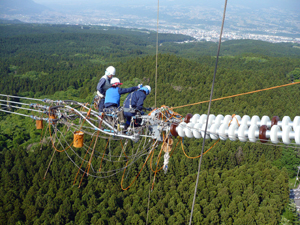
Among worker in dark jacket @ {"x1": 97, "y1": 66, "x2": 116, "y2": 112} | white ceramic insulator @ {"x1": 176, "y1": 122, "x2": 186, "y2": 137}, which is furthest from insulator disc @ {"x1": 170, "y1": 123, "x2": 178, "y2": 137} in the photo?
worker in dark jacket @ {"x1": 97, "y1": 66, "x2": 116, "y2": 112}

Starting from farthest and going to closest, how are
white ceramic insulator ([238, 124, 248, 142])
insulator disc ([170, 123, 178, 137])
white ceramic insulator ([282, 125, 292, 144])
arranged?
insulator disc ([170, 123, 178, 137])
white ceramic insulator ([238, 124, 248, 142])
white ceramic insulator ([282, 125, 292, 144])

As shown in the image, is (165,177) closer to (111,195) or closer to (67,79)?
(111,195)

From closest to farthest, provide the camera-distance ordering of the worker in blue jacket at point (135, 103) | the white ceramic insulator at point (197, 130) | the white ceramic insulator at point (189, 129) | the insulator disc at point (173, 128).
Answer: the white ceramic insulator at point (197, 130)
the white ceramic insulator at point (189, 129)
the insulator disc at point (173, 128)
the worker in blue jacket at point (135, 103)

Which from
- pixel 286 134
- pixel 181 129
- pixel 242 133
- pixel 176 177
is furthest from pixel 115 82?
pixel 176 177

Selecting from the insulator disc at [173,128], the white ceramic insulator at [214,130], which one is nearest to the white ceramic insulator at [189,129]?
the white ceramic insulator at [214,130]

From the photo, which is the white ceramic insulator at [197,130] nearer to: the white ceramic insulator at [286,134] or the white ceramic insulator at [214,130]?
the white ceramic insulator at [214,130]

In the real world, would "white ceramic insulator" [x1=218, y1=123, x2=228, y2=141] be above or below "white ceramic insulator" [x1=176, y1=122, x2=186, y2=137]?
above

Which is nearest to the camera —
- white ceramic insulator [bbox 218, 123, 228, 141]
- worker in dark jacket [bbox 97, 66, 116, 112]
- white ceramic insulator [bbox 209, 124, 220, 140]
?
white ceramic insulator [bbox 218, 123, 228, 141]

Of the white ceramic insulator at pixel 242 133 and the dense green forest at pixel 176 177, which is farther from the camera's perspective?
the dense green forest at pixel 176 177

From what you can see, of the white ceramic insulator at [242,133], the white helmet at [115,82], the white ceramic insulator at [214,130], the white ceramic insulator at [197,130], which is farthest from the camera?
the white helmet at [115,82]

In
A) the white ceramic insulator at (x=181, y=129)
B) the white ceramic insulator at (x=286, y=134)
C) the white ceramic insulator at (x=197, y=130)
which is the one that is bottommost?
the white ceramic insulator at (x=181, y=129)

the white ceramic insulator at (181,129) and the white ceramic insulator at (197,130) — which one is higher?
the white ceramic insulator at (197,130)

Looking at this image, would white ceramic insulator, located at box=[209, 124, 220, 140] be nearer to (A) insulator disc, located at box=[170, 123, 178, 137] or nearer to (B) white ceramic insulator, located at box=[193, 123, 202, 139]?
(B) white ceramic insulator, located at box=[193, 123, 202, 139]

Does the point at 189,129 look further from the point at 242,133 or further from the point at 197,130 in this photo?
the point at 242,133
